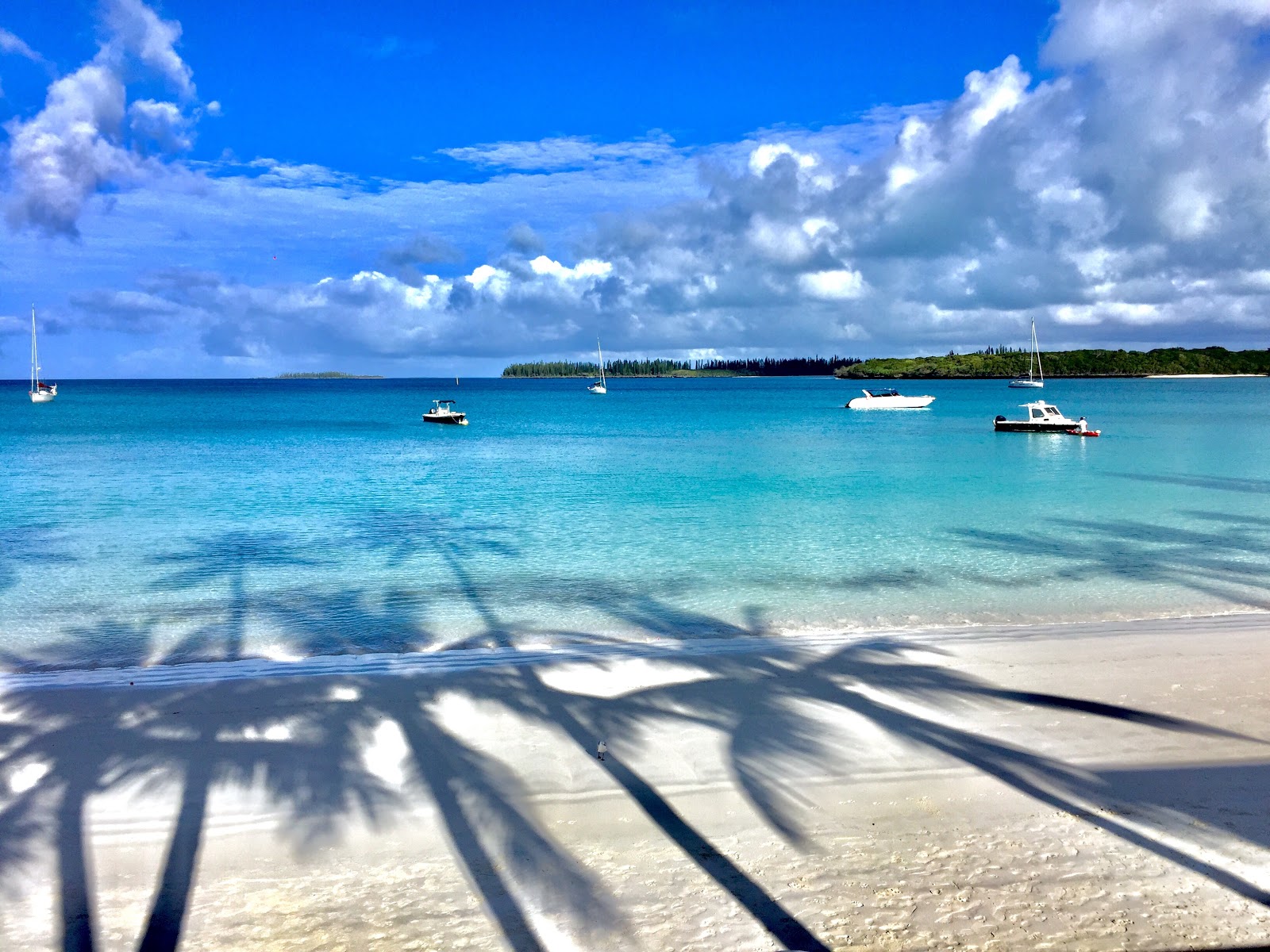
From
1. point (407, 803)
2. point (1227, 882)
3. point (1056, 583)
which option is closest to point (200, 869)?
point (407, 803)

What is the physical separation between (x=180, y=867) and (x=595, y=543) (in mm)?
15561

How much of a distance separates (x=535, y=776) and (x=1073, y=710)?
4992 mm

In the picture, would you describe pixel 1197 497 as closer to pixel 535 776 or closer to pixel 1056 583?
pixel 1056 583

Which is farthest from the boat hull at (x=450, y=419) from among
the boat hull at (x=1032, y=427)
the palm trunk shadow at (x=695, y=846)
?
the palm trunk shadow at (x=695, y=846)

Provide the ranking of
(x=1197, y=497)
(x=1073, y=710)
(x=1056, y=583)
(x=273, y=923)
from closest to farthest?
(x=273, y=923) → (x=1073, y=710) → (x=1056, y=583) → (x=1197, y=497)

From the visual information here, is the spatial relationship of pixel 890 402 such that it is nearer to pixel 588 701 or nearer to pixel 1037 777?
pixel 588 701

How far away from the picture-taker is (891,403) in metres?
101

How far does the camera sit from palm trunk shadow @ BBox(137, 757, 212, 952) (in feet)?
17.2

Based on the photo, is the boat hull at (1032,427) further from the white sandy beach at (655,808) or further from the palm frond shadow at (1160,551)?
the white sandy beach at (655,808)

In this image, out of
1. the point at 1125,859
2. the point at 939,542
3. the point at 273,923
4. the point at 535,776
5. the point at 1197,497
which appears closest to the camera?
the point at 273,923

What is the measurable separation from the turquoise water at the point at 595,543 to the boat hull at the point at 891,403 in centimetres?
4625

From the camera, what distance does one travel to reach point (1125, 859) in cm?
591

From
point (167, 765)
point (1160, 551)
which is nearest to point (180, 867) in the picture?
point (167, 765)

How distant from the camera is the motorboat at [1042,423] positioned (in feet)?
180
